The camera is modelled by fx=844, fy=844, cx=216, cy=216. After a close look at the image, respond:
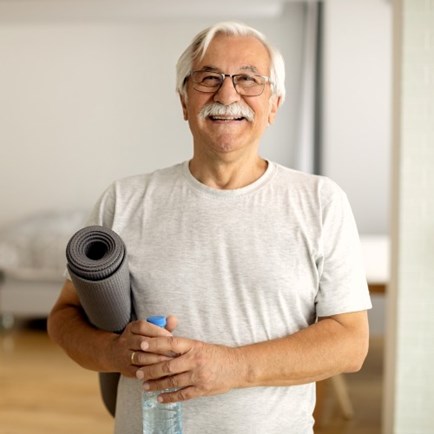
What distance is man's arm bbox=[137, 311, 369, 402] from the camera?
148 centimetres

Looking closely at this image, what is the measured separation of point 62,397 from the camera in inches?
179

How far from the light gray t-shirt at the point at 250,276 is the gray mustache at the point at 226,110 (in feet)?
0.50

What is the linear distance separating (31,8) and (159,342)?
19.6 feet

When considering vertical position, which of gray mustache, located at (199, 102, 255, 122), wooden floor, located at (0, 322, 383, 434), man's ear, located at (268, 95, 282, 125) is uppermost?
man's ear, located at (268, 95, 282, 125)

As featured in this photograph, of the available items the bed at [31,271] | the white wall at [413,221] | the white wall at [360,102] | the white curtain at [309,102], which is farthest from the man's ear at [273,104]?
the white curtain at [309,102]

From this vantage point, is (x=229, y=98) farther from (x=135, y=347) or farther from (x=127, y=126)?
(x=127, y=126)

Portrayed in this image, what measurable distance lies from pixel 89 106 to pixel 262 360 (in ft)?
20.6

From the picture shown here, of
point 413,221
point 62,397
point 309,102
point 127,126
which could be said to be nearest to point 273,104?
point 413,221

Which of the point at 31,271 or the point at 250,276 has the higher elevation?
the point at 250,276

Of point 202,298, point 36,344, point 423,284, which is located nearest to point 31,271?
point 36,344

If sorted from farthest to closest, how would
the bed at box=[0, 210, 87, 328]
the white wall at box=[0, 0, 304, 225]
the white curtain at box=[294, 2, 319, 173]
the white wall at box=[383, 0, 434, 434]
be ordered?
the white wall at box=[0, 0, 304, 225] < the white curtain at box=[294, 2, 319, 173] < the bed at box=[0, 210, 87, 328] < the white wall at box=[383, 0, 434, 434]

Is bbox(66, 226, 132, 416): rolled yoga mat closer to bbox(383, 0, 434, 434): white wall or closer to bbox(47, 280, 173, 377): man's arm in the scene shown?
bbox(47, 280, 173, 377): man's arm

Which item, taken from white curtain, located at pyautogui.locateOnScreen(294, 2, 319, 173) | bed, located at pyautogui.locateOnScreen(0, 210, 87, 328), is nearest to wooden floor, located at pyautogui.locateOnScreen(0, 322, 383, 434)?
bed, located at pyautogui.locateOnScreen(0, 210, 87, 328)

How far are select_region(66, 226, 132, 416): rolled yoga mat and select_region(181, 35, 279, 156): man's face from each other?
0.29 m
